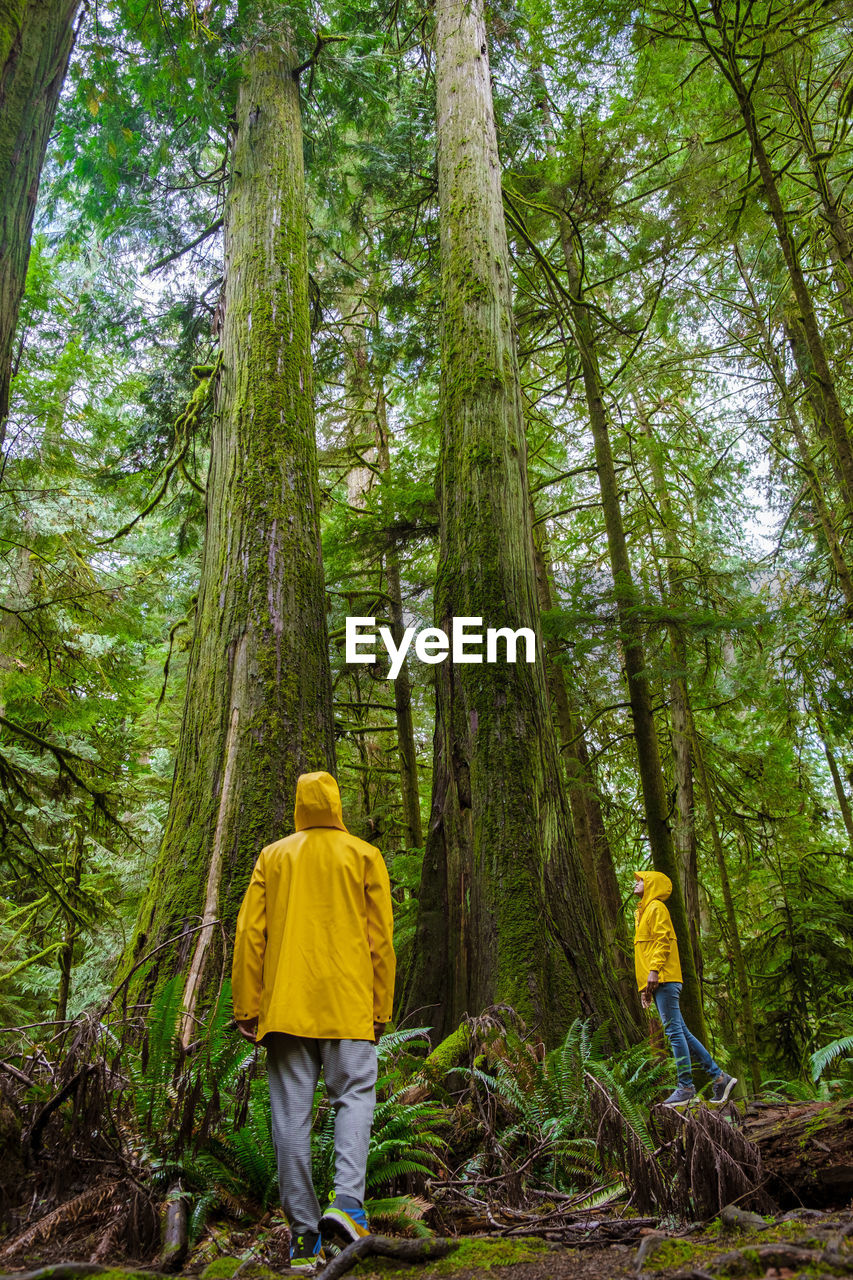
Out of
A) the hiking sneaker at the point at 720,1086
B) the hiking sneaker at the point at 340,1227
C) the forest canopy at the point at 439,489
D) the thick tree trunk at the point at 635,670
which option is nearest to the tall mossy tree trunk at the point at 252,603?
the forest canopy at the point at 439,489

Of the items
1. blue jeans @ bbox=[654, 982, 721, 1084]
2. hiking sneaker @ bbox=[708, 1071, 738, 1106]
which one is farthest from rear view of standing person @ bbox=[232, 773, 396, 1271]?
hiking sneaker @ bbox=[708, 1071, 738, 1106]

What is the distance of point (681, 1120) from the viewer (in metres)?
2.94

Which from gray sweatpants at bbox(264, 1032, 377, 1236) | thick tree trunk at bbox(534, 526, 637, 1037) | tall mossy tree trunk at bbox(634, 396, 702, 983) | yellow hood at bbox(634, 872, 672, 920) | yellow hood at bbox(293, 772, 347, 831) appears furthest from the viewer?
thick tree trunk at bbox(534, 526, 637, 1037)

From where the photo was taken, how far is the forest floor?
5.77 feet

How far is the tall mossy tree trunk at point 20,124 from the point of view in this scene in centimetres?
266

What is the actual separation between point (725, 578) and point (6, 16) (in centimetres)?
940

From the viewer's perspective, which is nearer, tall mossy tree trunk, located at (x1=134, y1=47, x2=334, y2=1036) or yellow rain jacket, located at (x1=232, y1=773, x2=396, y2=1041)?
yellow rain jacket, located at (x1=232, y1=773, x2=396, y2=1041)

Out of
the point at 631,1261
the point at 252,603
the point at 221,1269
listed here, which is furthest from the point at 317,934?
the point at 252,603

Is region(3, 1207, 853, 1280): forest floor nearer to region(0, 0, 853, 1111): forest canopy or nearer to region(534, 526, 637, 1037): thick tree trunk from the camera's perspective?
region(0, 0, 853, 1111): forest canopy

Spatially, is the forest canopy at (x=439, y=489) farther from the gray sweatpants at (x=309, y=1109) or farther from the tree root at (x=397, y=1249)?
the tree root at (x=397, y=1249)

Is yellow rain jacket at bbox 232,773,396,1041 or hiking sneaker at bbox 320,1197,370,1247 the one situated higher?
yellow rain jacket at bbox 232,773,396,1041

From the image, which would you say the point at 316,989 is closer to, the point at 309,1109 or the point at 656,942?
the point at 309,1109

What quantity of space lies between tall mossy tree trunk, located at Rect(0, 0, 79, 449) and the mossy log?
13.2 feet

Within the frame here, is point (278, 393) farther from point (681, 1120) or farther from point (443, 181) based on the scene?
point (681, 1120)
